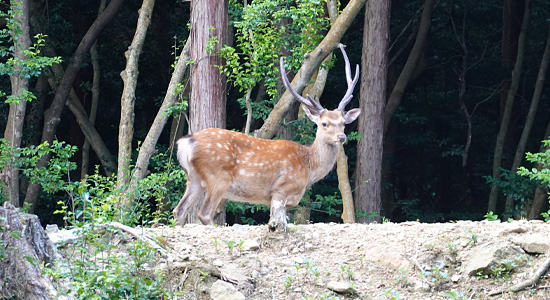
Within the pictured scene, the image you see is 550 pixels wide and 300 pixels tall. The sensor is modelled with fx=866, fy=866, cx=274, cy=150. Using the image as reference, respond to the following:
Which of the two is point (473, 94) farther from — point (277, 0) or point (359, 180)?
point (277, 0)

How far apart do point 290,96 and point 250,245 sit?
5.43 m

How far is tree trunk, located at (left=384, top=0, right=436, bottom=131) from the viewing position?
59.8ft

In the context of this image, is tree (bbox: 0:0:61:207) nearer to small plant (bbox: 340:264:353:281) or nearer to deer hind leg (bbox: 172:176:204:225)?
deer hind leg (bbox: 172:176:204:225)

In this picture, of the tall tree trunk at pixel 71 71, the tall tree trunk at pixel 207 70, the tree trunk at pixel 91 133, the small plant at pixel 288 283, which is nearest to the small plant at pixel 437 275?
the small plant at pixel 288 283

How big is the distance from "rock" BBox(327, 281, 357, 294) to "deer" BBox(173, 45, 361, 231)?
2.72 meters

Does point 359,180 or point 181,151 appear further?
point 359,180

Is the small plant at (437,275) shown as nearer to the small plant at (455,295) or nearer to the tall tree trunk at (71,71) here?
the small plant at (455,295)

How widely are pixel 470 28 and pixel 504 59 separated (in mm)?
1114

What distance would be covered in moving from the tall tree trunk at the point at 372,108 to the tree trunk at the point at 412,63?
3.11 meters

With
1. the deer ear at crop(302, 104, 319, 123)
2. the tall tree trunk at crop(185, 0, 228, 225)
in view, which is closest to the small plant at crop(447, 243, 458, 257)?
the deer ear at crop(302, 104, 319, 123)

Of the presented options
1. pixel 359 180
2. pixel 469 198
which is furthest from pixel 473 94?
pixel 359 180

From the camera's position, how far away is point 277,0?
495 inches

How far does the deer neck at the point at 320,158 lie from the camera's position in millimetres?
10516

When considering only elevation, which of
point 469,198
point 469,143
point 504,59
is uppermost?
point 504,59
